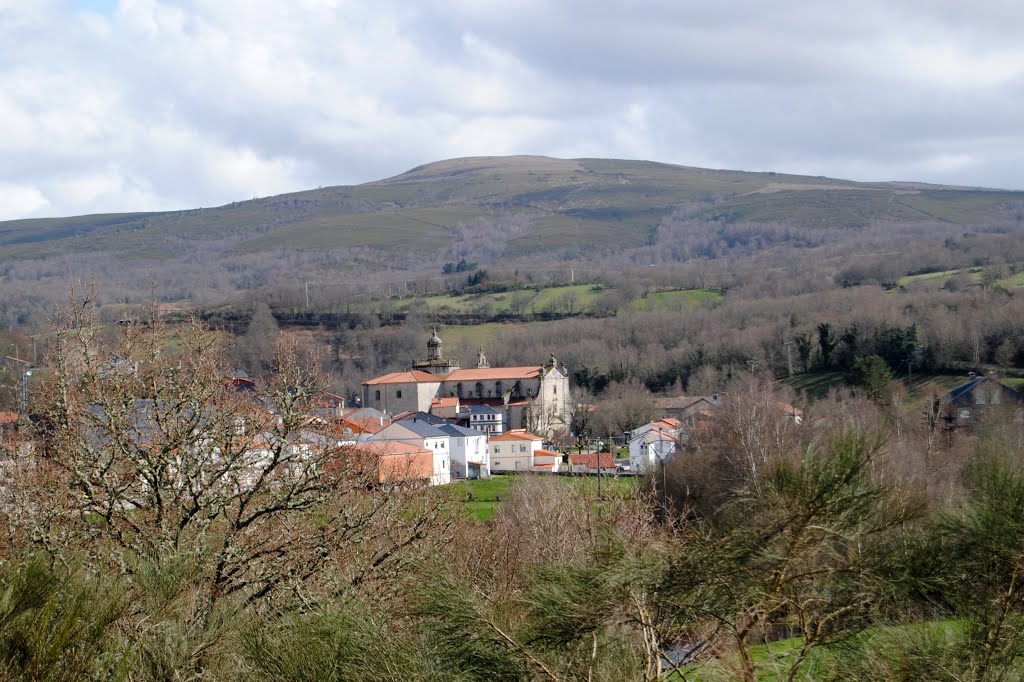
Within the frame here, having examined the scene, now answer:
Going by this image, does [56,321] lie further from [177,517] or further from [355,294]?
[355,294]

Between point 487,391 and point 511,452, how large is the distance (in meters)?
21.5

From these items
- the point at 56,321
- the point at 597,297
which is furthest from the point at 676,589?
the point at 597,297

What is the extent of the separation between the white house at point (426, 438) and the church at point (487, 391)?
20.3 m

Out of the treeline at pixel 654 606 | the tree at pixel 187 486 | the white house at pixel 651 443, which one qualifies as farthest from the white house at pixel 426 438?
the treeline at pixel 654 606

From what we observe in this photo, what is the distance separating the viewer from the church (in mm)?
82812

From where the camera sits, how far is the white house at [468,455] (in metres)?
61.9

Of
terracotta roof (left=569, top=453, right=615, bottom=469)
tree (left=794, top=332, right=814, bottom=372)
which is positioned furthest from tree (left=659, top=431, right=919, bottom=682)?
tree (left=794, top=332, right=814, bottom=372)

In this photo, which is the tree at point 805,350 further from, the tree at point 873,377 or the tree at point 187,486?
the tree at point 187,486

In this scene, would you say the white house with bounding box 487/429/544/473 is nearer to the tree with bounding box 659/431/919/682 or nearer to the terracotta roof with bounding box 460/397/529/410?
the terracotta roof with bounding box 460/397/529/410

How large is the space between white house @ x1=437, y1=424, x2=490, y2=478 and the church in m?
18.0

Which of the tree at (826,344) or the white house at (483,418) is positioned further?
the white house at (483,418)

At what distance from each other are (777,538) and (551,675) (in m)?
1.89

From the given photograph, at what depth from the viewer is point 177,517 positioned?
11867 millimetres

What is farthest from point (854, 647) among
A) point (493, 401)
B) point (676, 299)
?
point (676, 299)
